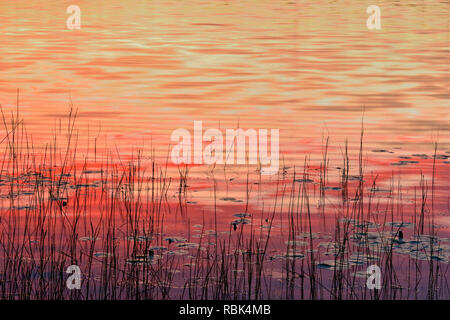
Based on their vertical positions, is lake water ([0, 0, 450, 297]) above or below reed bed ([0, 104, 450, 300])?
above

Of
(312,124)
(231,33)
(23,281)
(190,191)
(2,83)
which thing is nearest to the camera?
(23,281)

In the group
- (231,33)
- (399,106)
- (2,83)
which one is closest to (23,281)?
(399,106)

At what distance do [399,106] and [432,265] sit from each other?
11945 millimetres

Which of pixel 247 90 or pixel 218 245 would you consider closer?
pixel 218 245

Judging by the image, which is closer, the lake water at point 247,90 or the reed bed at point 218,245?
the reed bed at point 218,245

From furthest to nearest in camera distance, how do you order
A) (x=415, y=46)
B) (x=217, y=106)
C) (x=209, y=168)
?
(x=415, y=46)
(x=217, y=106)
(x=209, y=168)

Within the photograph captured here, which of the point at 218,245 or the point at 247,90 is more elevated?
the point at 247,90

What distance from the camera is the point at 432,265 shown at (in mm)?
7574

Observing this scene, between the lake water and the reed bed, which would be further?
the lake water

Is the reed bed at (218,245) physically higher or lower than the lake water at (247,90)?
lower
